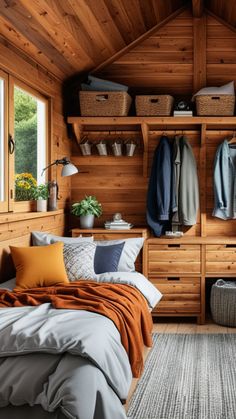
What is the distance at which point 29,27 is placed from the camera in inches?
163

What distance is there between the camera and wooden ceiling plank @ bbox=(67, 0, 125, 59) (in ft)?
14.5

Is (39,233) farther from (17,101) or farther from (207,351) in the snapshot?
(207,351)

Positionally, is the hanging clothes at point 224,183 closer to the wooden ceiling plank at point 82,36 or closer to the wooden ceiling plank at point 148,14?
the wooden ceiling plank at point 148,14

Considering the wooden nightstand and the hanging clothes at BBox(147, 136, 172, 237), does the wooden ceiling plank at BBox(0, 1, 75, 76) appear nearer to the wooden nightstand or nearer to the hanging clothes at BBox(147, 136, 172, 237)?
the hanging clothes at BBox(147, 136, 172, 237)

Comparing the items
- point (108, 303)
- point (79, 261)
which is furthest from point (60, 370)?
point (79, 261)

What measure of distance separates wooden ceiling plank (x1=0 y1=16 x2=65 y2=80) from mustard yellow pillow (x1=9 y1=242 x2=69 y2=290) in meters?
1.47

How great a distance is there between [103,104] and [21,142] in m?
1.21

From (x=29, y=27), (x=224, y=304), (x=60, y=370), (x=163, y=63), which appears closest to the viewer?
(x=60, y=370)

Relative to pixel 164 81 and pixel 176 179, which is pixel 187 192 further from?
pixel 164 81

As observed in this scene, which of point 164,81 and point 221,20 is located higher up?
point 221,20

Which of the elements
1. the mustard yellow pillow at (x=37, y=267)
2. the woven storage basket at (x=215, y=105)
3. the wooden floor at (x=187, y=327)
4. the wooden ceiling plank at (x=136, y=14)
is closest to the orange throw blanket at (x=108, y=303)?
the mustard yellow pillow at (x=37, y=267)


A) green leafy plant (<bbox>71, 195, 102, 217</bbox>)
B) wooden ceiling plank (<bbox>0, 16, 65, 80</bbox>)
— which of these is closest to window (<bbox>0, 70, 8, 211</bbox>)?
wooden ceiling plank (<bbox>0, 16, 65, 80</bbox>)

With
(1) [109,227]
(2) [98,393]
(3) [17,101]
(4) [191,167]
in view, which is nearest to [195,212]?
(4) [191,167]

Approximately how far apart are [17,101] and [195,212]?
216 centimetres
